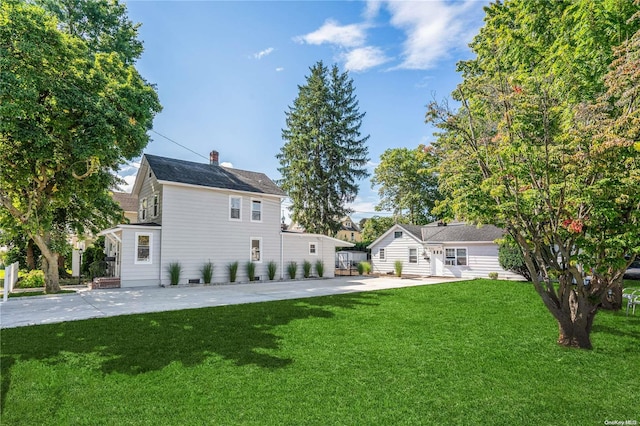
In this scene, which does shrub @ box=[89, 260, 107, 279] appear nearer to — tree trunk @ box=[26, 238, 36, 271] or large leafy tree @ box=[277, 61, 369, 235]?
tree trunk @ box=[26, 238, 36, 271]

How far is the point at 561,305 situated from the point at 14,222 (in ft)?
61.8

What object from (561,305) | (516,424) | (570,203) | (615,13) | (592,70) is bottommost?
(516,424)

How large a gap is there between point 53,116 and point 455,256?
837 inches

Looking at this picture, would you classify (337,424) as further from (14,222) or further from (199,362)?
(14,222)

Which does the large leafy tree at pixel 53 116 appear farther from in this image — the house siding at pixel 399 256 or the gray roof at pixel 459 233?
the gray roof at pixel 459 233

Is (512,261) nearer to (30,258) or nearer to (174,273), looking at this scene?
(174,273)


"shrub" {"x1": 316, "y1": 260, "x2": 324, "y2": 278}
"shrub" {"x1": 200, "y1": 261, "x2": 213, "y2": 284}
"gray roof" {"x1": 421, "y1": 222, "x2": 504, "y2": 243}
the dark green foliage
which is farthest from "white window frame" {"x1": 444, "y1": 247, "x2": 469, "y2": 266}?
"shrub" {"x1": 200, "y1": 261, "x2": 213, "y2": 284}

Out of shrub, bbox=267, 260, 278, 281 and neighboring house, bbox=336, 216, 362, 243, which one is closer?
shrub, bbox=267, 260, 278, 281

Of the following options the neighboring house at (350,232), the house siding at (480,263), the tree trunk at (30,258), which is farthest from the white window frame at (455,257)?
the neighboring house at (350,232)

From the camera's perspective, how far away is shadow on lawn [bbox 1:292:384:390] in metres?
5.21

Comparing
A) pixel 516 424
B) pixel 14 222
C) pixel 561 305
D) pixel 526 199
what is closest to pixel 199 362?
pixel 516 424

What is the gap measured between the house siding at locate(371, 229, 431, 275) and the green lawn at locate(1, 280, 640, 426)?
14788mm

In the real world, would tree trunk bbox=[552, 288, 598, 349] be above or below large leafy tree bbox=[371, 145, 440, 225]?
below

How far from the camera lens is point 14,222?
13.7 metres
